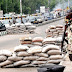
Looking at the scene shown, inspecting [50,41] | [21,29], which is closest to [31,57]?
[50,41]

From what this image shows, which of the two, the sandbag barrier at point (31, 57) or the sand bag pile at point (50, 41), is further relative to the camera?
the sand bag pile at point (50, 41)

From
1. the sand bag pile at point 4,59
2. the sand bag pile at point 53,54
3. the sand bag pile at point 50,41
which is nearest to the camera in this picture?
the sand bag pile at point 53,54

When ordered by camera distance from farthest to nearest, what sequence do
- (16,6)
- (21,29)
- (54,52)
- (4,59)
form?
1. (16,6)
2. (21,29)
3. (4,59)
4. (54,52)

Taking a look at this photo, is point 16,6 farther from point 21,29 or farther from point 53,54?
point 53,54

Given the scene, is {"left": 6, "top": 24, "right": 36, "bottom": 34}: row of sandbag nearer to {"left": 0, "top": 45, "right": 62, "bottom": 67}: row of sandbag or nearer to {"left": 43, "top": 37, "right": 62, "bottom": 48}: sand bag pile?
{"left": 43, "top": 37, "right": 62, "bottom": 48}: sand bag pile

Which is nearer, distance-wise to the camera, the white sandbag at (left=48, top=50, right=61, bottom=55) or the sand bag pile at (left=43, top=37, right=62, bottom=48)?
the white sandbag at (left=48, top=50, right=61, bottom=55)

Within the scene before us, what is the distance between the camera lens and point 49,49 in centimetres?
1060

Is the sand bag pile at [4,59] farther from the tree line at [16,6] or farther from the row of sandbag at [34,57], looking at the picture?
the tree line at [16,6]

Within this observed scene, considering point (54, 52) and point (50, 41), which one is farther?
point (50, 41)

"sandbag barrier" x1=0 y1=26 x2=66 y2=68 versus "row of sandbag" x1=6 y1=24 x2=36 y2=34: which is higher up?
"sandbag barrier" x1=0 y1=26 x2=66 y2=68

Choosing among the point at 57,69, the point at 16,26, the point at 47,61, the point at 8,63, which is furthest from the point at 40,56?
the point at 16,26

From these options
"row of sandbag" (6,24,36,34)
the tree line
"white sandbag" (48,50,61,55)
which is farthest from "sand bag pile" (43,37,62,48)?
the tree line

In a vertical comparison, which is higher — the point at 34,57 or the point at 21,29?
the point at 34,57

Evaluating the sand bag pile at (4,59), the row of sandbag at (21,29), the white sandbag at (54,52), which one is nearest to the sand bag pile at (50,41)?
the white sandbag at (54,52)
